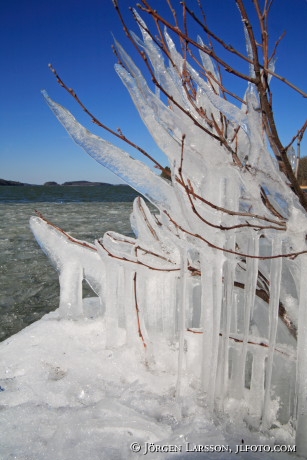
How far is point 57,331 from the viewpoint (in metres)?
3.25

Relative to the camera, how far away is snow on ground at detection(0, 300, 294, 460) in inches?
74.5

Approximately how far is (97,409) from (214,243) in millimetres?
1217

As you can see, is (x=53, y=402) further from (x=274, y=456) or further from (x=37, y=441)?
(x=274, y=456)

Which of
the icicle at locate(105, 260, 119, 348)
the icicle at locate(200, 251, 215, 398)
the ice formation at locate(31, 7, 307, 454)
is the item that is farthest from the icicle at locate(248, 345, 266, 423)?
the icicle at locate(105, 260, 119, 348)

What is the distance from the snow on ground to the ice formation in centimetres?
16

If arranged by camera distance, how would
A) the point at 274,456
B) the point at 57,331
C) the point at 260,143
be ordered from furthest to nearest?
the point at 57,331 → the point at 274,456 → the point at 260,143

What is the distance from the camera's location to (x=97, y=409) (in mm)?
2207

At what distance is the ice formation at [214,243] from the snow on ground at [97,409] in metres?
0.16

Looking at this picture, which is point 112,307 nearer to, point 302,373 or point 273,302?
point 273,302

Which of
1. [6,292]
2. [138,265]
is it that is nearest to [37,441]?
[138,265]

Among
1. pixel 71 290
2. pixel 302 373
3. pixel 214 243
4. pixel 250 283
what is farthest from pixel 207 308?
pixel 71 290

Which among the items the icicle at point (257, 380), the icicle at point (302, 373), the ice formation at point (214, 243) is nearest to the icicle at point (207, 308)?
the ice formation at point (214, 243)

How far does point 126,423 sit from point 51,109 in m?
1.87

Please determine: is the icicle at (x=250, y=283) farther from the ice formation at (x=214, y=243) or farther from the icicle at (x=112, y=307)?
the icicle at (x=112, y=307)
